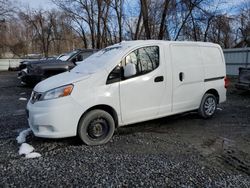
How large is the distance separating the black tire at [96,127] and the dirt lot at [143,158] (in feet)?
0.52

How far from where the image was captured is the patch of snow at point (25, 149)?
457 centimetres

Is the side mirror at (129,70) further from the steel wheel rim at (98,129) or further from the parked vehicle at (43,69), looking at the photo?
the parked vehicle at (43,69)

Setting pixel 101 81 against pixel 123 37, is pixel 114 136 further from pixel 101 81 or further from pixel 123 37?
pixel 123 37

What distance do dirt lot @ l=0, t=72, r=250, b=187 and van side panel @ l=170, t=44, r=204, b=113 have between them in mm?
507

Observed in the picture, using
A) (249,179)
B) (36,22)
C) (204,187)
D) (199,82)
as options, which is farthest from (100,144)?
(36,22)

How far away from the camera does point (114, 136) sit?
5461 millimetres

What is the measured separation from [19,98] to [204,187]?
8242 mm

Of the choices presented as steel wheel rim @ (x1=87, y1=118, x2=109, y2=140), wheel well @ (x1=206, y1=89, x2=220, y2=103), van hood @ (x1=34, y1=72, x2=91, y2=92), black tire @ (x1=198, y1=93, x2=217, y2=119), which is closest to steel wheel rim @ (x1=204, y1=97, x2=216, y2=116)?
black tire @ (x1=198, y1=93, x2=217, y2=119)

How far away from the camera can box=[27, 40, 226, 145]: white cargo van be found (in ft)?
15.4

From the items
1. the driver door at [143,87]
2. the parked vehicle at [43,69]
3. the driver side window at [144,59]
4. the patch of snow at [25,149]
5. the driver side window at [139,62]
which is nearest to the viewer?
the patch of snow at [25,149]

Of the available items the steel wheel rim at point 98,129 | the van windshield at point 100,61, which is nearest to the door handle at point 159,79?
the van windshield at point 100,61

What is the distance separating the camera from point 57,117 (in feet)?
15.1

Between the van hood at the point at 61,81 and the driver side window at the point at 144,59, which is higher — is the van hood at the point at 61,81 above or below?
below

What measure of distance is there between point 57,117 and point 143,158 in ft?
4.97
